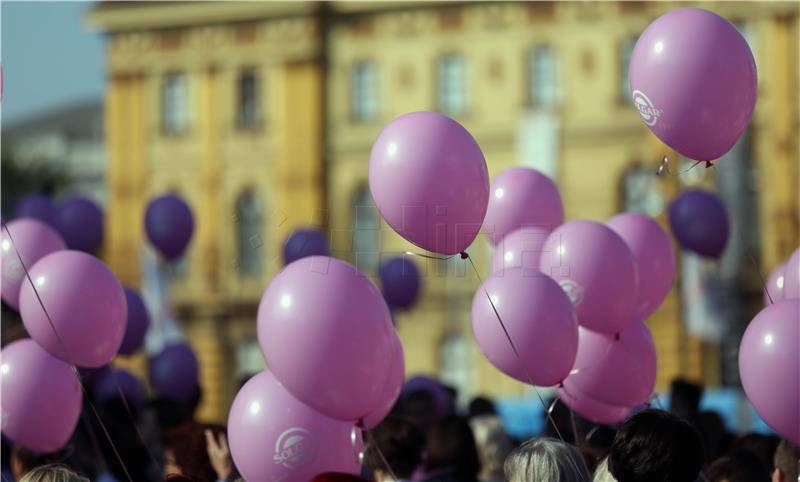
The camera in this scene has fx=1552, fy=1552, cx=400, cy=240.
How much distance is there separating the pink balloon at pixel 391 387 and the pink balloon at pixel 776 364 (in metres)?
1.36

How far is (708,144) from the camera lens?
21.4ft

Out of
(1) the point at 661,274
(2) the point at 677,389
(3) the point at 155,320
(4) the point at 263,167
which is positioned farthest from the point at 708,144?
(4) the point at 263,167

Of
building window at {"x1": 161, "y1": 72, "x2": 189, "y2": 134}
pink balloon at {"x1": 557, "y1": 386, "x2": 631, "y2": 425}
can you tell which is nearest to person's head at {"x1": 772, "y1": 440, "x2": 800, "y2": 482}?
pink balloon at {"x1": 557, "y1": 386, "x2": 631, "y2": 425}

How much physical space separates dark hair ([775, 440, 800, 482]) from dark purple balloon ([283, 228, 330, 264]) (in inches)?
190

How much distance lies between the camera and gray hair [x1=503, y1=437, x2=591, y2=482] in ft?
15.7

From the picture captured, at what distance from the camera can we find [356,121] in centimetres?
3281

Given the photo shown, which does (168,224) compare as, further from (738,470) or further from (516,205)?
(738,470)

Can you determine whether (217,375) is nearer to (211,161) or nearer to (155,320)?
(211,161)

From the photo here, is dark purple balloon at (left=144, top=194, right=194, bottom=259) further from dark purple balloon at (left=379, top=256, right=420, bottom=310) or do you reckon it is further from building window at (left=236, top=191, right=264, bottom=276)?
building window at (left=236, top=191, right=264, bottom=276)

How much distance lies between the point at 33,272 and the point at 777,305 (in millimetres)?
3632

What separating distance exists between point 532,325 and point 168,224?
6971mm

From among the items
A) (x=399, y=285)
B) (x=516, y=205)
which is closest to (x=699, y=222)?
(x=399, y=285)

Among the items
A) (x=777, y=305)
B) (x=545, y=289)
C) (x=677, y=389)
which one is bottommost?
(x=677, y=389)

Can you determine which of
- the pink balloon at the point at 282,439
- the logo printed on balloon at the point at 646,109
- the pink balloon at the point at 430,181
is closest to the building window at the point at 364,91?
the logo printed on balloon at the point at 646,109
